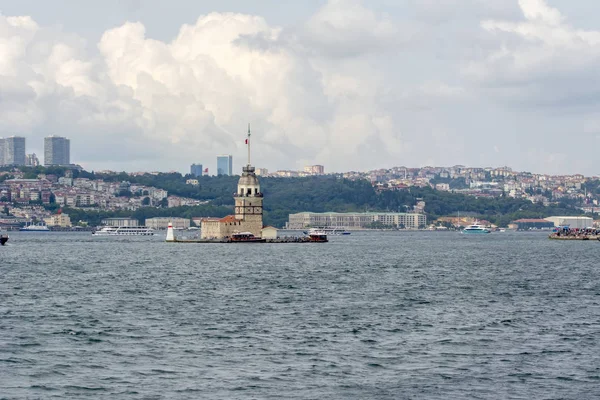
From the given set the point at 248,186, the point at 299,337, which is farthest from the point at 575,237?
the point at 299,337

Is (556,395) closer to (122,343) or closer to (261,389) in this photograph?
(261,389)

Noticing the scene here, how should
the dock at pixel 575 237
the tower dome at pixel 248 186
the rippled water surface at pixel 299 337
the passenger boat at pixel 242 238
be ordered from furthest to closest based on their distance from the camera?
the dock at pixel 575 237 < the tower dome at pixel 248 186 < the passenger boat at pixel 242 238 < the rippled water surface at pixel 299 337

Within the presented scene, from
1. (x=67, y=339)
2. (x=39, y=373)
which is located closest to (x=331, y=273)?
(x=67, y=339)

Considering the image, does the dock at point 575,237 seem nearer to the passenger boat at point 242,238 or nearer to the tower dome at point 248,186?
the tower dome at point 248,186

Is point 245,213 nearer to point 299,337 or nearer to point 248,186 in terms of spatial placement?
point 248,186

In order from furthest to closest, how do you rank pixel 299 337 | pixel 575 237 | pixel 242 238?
pixel 575 237, pixel 242 238, pixel 299 337

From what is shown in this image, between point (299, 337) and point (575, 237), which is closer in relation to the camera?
point (299, 337)

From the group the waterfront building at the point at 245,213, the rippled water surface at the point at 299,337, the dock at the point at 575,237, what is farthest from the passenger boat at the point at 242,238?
the dock at the point at 575,237

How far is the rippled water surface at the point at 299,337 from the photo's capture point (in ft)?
89.7

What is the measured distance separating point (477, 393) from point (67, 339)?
14.4 metres

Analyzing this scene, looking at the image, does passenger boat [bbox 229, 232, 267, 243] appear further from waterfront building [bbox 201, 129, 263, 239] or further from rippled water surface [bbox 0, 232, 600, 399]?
rippled water surface [bbox 0, 232, 600, 399]

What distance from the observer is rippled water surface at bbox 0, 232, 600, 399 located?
27328 mm

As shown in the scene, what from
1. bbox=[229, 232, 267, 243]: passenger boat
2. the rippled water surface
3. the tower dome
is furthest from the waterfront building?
the rippled water surface

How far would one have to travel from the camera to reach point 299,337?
35.2 metres
